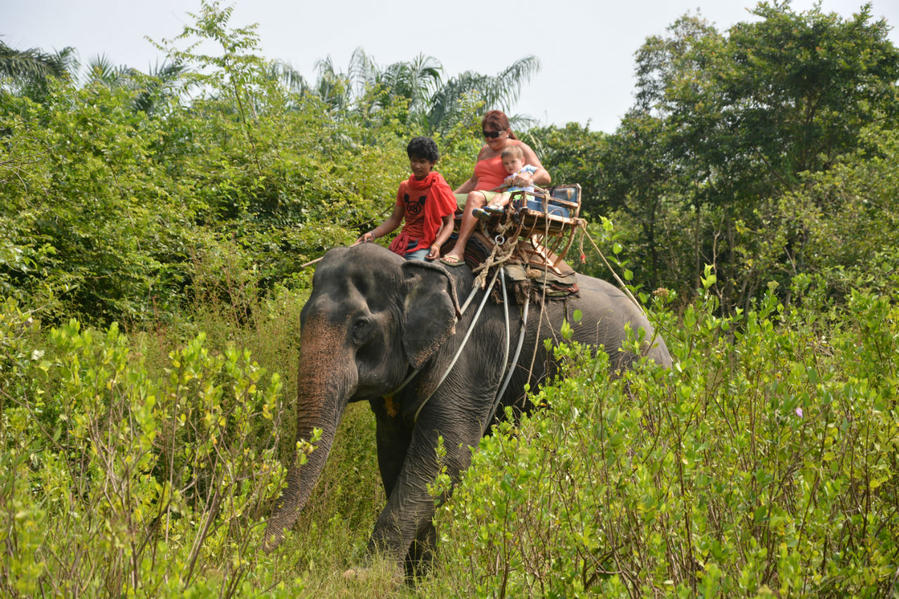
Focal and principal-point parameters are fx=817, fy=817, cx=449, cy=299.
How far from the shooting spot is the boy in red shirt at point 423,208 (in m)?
5.06

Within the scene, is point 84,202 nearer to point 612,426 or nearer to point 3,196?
point 3,196

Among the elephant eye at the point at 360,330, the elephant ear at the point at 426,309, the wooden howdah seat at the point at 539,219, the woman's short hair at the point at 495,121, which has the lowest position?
the elephant eye at the point at 360,330

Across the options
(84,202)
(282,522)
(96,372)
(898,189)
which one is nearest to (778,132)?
(898,189)

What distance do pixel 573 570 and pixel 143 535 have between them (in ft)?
4.29

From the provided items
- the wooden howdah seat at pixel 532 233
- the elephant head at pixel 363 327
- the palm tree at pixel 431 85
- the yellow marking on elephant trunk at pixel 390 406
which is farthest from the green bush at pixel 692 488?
the palm tree at pixel 431 85

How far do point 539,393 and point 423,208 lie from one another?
1.86 m

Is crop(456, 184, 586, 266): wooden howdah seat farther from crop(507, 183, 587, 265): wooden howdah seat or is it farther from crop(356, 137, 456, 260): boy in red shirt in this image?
crop(356, 137, 456, 260): boy in red shirt

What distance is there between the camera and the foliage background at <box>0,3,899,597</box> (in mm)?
2420

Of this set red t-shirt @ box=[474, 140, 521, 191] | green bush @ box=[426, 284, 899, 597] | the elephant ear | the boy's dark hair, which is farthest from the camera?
red t-shirt @ box=[474, 140, 521, 191]

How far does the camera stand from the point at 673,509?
246cm

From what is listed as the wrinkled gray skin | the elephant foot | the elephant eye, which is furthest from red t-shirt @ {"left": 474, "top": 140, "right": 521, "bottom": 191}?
the elephant foot

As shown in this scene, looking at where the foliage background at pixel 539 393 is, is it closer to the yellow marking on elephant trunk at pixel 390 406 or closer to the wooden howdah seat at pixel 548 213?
the yellow marking on elephant trunk at pixel 390 406

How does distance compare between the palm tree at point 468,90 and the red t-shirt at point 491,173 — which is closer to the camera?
the red t-shirt at point 491,173

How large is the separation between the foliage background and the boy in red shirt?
1.21 meters
